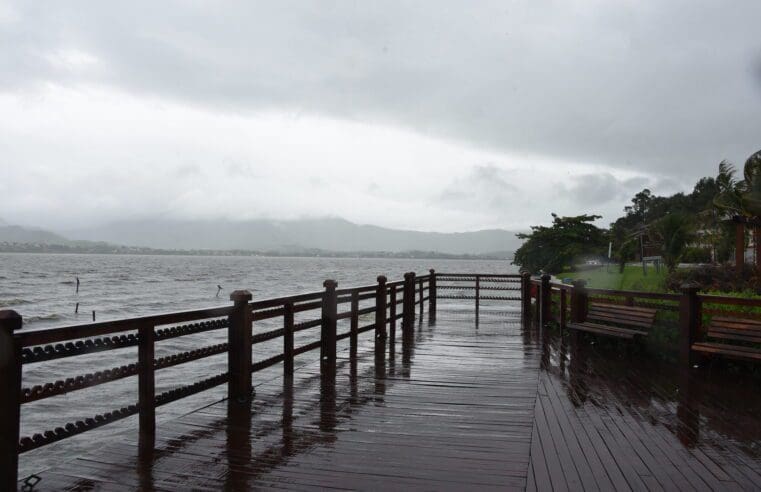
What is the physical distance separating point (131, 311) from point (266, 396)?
88.3 feet

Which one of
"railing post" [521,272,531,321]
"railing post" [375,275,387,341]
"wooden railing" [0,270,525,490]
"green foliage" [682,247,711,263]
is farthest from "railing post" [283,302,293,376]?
"green foliage" [682,247,711,263]

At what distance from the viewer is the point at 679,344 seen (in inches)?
291

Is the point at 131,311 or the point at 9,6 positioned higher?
the point at 9,6

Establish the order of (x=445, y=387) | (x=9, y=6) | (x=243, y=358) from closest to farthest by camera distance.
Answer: (x=243, y=358) < (x=445, y=387) < (x=9, y=6)

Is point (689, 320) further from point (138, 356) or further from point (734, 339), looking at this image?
point (138, 356)

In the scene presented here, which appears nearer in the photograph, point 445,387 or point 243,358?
point 243,358

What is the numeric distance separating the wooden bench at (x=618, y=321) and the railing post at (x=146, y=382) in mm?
6385

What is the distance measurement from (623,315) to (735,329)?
1856 millimetres

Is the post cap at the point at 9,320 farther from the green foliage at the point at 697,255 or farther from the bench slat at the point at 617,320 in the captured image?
the green foliage at the point at 697,255

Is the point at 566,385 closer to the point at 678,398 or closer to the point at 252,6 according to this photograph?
the point at 678,398

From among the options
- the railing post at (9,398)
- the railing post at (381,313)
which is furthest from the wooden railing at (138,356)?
the railing post at (381,313)

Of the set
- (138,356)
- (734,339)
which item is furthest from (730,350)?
(138,356)

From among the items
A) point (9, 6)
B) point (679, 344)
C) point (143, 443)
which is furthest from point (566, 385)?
point (9, 6)

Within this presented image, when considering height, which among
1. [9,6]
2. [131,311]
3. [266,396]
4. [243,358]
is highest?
[9,6]
